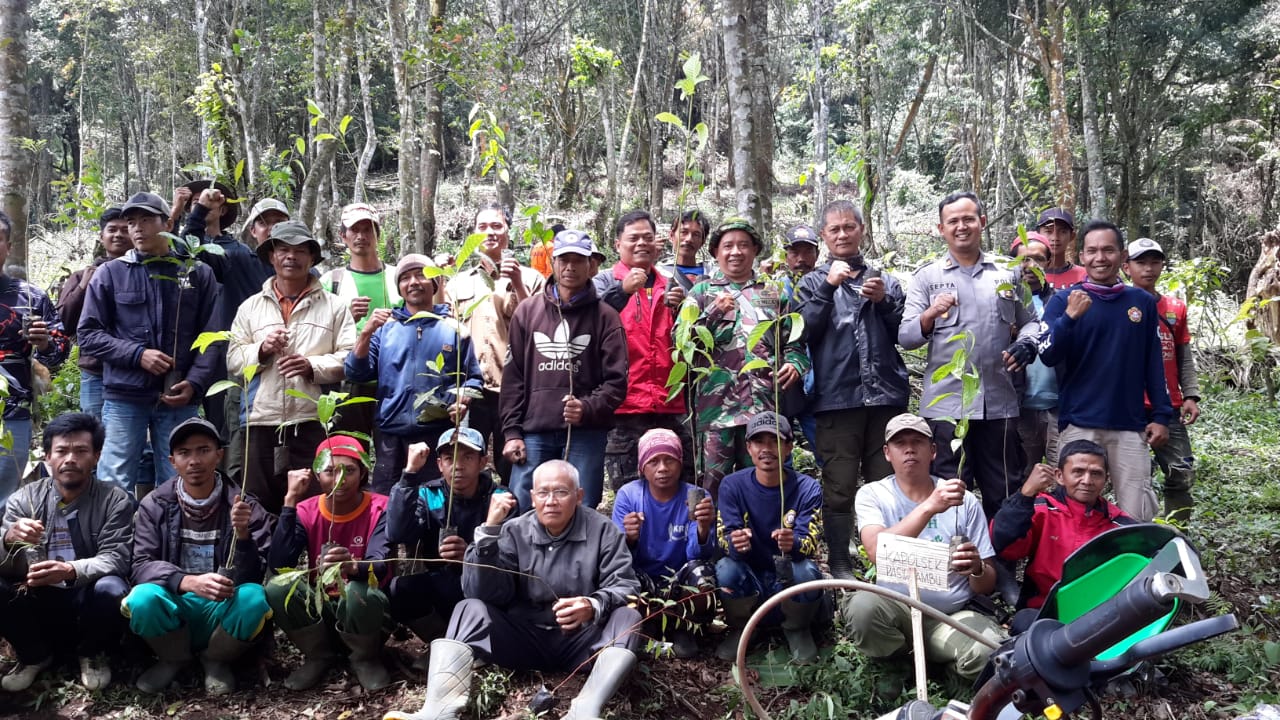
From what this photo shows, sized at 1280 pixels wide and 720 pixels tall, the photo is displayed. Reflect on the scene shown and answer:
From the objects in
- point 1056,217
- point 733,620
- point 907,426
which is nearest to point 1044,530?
point 907,426

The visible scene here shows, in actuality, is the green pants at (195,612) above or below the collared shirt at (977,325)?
below

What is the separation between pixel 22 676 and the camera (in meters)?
4.61

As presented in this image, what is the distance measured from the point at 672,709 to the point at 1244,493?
19.0 feet

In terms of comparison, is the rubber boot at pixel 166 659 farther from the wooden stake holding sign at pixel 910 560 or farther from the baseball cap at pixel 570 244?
the wooden stake holding sign at pixel 910 560

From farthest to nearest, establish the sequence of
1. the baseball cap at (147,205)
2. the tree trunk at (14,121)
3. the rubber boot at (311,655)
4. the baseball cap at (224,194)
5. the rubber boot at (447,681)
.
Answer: the tree trunk at (14,121)
the baseball cap at (224,194)
the baseball cap at (147,205)
the rubber boot at (311,655)
the rubber boot at (447,681)

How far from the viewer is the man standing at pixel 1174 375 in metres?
5.77

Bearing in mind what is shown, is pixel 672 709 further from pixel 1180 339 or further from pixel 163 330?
pixel 1180 339

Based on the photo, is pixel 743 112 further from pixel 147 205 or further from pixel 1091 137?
pixel 1091 137

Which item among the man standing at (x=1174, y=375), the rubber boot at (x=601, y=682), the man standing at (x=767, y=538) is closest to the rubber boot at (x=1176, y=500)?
the man standing at (x=1174, y=375)

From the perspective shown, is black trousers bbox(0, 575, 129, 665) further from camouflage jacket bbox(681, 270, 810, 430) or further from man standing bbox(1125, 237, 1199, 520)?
man standing bbox(1125, 237, 1199, 520)

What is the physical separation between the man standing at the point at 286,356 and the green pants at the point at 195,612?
0.80m

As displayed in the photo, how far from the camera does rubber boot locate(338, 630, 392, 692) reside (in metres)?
4.72

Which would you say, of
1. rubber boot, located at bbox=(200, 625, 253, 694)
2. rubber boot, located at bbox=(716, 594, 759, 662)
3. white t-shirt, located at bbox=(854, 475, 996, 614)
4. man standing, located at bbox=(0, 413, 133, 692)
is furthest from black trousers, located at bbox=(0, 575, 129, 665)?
white t-shirt, located at bbox=(854, 475, 996, 614)

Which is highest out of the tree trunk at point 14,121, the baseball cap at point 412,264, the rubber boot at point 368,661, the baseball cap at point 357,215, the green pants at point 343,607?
the tree trunk at point 14,121
